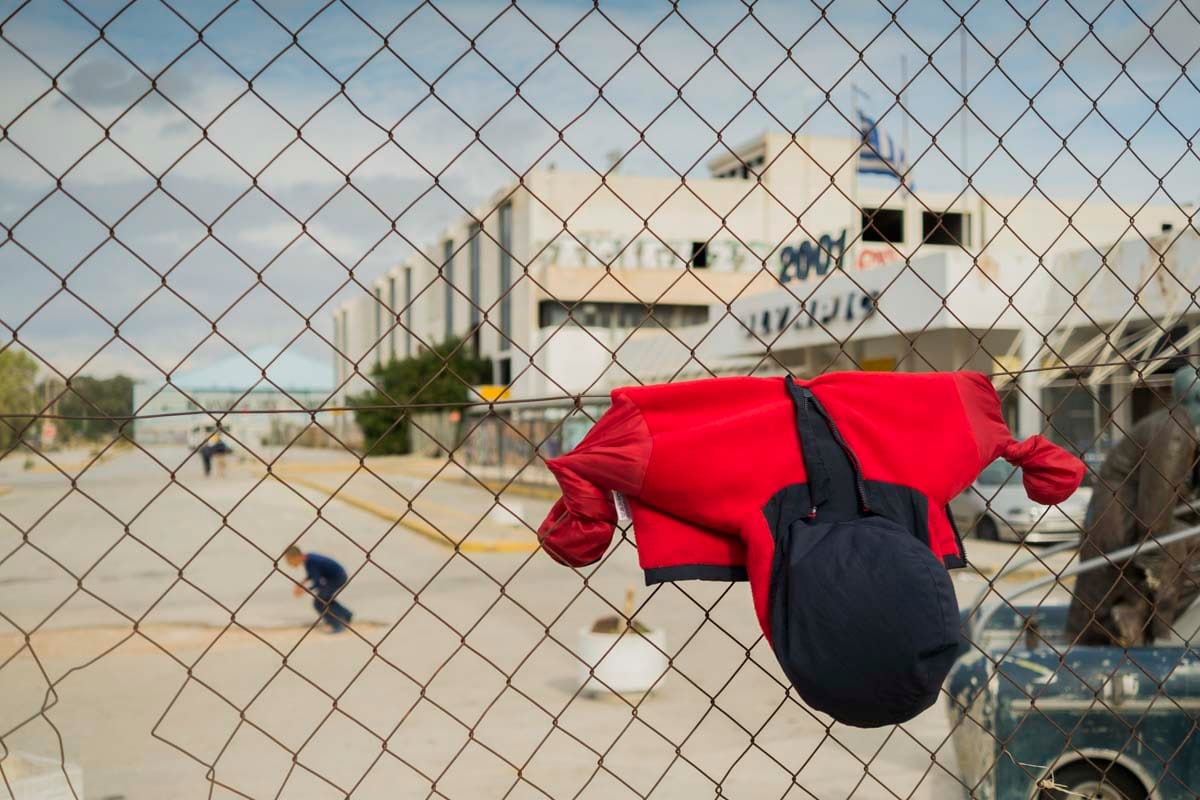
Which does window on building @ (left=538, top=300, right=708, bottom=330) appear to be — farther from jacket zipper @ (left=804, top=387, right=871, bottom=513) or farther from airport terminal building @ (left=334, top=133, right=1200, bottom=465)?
jacket zipper @ (left=804, top=387, right=871, bottom=513)

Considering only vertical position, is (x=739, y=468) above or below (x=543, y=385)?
above

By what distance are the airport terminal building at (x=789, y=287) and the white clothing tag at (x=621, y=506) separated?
0.34 meters

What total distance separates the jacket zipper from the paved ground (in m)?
0.32

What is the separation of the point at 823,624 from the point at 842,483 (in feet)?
0.89

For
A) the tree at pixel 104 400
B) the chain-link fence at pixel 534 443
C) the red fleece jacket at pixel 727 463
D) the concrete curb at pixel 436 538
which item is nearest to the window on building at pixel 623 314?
the concrete curb at pixel 436 538

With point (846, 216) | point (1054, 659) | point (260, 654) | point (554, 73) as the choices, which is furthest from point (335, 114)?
point (846, 216)

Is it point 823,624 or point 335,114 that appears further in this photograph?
point 335,114

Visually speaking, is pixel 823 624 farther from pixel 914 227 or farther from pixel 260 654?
pixel 914 227

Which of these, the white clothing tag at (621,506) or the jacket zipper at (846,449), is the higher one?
the jacket zipper at (846,449)

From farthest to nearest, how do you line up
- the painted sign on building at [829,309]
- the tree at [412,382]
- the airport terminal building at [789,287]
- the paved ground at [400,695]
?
the tree at [412,382] → the painted sign on building at [829,309] → the airport terminal building at [789,287] → the paved ground at [400,695]

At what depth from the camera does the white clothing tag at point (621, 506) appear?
2.01m

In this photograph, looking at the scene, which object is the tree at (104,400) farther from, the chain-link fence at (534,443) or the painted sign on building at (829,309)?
the painted sign on building at (829,309)

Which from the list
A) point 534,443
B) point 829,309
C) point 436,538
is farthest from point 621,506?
point 829,309

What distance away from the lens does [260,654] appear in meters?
10.3
